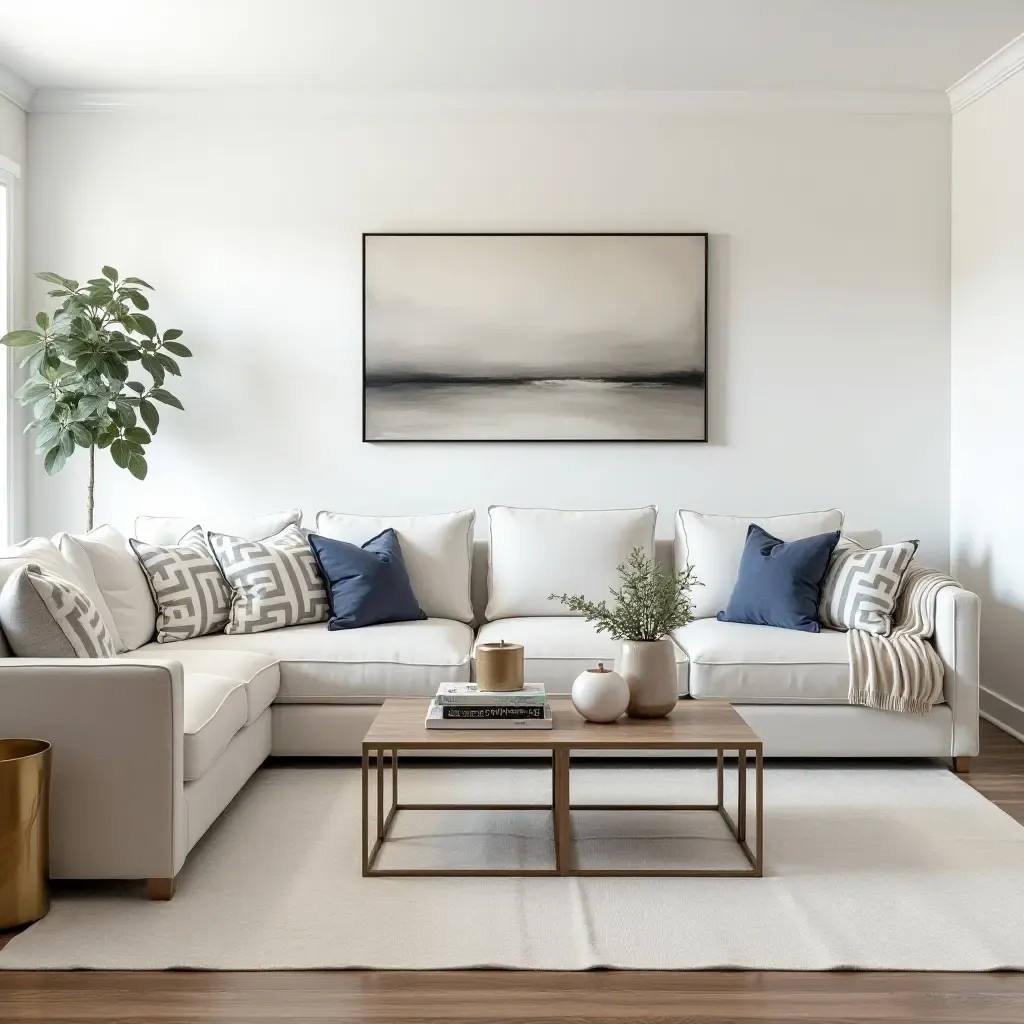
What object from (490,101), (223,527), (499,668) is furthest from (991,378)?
(223,527)

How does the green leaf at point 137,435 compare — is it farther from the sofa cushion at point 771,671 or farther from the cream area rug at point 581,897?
the sofa cushion at point 771,671

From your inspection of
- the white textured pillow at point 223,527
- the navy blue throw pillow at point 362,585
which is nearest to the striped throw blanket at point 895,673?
the navy blue throw pillow at point 362,585

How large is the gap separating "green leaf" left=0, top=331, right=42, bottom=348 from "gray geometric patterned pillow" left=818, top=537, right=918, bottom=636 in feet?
11.2

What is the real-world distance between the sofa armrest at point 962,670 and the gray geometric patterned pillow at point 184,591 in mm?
2662

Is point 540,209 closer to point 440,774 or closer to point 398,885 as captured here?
point 440,774

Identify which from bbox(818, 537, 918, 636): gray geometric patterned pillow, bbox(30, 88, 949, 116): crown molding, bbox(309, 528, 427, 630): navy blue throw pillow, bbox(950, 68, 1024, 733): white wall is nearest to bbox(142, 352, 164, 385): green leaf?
bbox(309, 528, 427, 630): navy blue throw pillow

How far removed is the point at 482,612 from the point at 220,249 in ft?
6.79

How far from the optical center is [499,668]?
3121mm

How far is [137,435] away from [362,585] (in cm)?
133

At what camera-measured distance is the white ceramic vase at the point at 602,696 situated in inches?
118

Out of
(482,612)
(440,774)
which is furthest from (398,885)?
(482,612)

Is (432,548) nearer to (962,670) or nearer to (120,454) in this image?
(120,454)

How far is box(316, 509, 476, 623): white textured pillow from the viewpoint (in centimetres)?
452

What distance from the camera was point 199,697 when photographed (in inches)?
121
